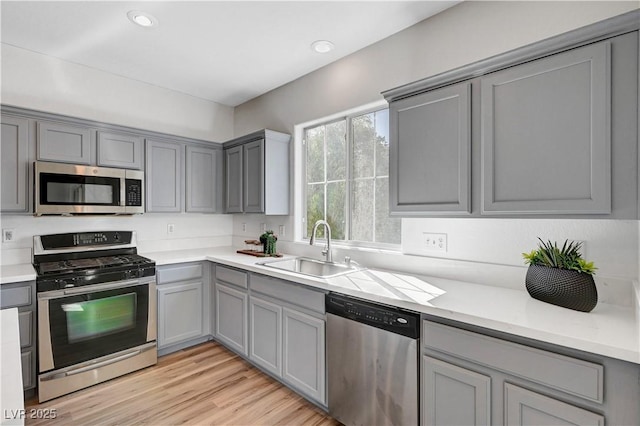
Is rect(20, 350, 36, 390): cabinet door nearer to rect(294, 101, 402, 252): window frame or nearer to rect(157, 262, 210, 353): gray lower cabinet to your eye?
rect(157, 262, 210, 353): gray lower cabinet

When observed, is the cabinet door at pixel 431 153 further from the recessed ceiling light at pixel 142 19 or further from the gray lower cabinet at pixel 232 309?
the recessed ceiling light at pixel 142 19

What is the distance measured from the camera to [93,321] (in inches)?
96.4

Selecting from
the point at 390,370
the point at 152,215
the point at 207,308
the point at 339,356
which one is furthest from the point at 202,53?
the point at 390,370

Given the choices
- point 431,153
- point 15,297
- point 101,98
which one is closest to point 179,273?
point 15,297

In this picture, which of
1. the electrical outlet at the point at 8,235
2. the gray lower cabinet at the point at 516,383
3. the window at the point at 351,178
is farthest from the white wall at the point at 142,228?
the gray lower cabinet at the point at 516,383

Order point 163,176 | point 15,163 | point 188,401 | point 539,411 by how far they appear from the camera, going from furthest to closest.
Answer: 1. point 163,176
2. point 15,163
3. point 188,401
4. point 539,411

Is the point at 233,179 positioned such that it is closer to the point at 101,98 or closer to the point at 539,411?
the point at 101,98

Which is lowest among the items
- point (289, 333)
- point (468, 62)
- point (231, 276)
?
point (289, 333)

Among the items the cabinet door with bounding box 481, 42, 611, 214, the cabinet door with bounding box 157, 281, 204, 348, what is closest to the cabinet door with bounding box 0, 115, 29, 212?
the cabinet door with bounding box 157, 281, 204, 348

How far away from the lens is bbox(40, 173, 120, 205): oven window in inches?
97.7

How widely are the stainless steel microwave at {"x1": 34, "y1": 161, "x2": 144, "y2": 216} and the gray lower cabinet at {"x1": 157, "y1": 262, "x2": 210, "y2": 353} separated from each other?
707mm

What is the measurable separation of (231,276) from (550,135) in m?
2.53

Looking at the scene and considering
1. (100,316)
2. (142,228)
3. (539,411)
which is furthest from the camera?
(142,228)

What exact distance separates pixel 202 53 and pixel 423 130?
2.02m
